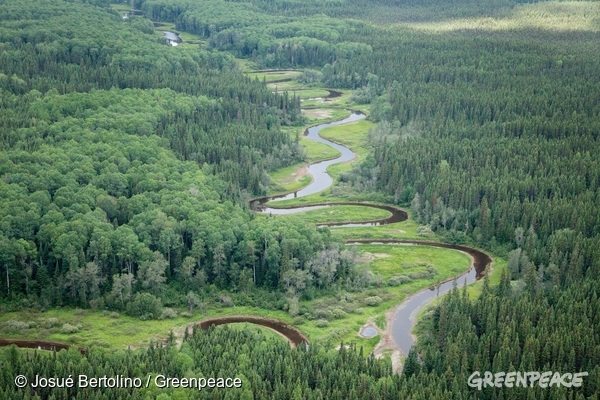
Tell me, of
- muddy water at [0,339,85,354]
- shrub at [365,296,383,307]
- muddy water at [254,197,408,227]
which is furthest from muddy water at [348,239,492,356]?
muddy water at [0,339,85,354]

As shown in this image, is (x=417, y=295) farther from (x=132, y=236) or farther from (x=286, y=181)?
(x=286, y=181)

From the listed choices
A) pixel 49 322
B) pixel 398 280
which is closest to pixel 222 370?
pixel 49 322

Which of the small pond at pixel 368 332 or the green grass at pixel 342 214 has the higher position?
the green grass at pixel 342 214

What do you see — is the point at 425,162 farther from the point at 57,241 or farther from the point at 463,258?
the point at 57,241

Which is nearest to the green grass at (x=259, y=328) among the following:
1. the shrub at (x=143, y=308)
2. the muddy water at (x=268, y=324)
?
the muddy water at (x=268, y=324)

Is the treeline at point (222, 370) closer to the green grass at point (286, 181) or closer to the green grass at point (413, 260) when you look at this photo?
the green grass at point (413, 260)

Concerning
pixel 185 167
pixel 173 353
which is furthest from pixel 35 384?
pixel 185 167

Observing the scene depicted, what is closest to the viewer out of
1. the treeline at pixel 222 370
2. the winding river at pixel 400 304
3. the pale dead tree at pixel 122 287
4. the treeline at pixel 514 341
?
the treeline at pixel 222 370

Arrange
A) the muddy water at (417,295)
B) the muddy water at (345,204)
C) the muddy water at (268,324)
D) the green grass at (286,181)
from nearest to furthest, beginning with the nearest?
the muddy water at (268,324) < the muddy water at (417,295) < the muddy water at (345,204) < the green grass at (286,181)
